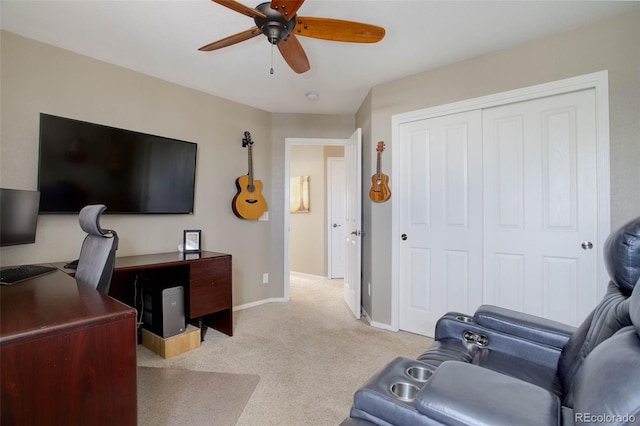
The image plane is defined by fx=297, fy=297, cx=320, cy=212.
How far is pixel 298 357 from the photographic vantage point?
2311mm

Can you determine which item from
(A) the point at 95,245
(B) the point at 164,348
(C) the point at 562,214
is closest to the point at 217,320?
(B) the point at 164,348

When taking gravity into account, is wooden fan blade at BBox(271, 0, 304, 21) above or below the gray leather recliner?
above

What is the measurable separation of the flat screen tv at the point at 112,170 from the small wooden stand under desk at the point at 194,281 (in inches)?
20.2

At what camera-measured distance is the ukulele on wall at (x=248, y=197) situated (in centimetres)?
335

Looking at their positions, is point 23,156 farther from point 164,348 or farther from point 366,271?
point 366,271

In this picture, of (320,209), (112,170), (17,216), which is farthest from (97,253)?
(320,209)

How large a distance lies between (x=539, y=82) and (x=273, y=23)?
1975 millimetres

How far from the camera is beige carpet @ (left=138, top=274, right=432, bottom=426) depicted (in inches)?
67.2

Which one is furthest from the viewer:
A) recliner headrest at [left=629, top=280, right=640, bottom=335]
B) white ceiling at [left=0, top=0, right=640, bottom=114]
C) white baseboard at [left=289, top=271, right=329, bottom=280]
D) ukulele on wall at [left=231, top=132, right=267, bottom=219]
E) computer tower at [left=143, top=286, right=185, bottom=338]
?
white baseboard at [left=289, top=271, right=329, bottom=280]

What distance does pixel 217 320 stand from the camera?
2.82 metres

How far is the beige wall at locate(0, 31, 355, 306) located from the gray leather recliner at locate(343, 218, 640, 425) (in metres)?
2.54

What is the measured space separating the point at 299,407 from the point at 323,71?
2586 millimetres

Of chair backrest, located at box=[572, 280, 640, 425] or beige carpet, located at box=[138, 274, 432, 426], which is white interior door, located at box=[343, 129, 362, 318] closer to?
beige carpet, located at box=[138, 274, 432, 426]

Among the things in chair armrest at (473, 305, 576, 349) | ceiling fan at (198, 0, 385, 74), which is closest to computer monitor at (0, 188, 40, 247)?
ceiling fan at (198, 0, 385, 74)
